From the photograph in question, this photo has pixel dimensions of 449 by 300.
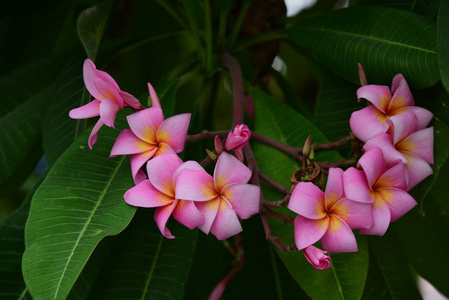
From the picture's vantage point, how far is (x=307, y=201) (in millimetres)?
621

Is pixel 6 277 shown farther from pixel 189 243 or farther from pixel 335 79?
pixel 335 79

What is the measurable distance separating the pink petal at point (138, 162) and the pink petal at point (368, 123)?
234 mm

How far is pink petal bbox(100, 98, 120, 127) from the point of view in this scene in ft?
2.19

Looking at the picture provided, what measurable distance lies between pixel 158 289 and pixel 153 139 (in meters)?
0.24

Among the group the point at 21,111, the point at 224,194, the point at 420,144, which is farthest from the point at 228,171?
the point at 21,111

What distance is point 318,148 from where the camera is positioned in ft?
2.53

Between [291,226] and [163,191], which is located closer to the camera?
[163,191]

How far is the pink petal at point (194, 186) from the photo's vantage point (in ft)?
2.03

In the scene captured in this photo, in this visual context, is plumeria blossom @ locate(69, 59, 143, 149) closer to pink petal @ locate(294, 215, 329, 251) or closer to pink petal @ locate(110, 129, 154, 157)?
pink petal @ locate(110, 129, 154, 157)

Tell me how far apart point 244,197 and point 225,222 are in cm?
3

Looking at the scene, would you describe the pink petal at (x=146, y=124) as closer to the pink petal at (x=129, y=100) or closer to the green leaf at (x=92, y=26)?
the pink petal at (x=129, y=100)

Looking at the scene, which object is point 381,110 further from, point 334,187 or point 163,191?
point 163,191

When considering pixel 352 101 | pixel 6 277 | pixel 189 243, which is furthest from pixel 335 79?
pixel 6 277

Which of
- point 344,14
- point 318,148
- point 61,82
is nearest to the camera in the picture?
point 318,148
